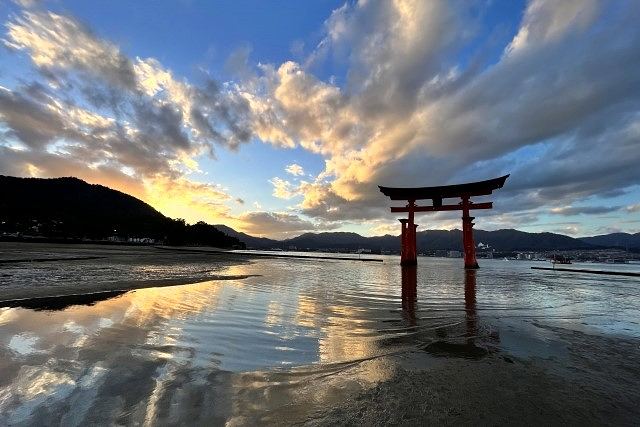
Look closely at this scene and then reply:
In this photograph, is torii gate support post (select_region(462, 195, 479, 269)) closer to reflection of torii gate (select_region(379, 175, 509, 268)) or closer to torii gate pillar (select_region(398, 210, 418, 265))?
reflection of torii gate (select_region(379, 175, 509, 268))

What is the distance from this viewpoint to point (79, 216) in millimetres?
105375

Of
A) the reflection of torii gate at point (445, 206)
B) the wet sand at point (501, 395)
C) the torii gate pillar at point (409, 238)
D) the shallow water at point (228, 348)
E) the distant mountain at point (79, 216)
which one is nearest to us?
the wet sand at point (501, 395)

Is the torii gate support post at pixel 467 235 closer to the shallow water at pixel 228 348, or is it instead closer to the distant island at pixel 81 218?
the shallow water at pixel 228 348

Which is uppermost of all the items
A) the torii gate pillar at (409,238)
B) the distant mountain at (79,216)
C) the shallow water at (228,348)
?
the distant mountain at (79,216)

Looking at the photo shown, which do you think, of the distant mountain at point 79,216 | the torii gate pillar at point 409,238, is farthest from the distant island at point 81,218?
the torii gate pillar at point 409,238

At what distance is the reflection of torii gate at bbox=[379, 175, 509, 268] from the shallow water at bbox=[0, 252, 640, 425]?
25.9 m

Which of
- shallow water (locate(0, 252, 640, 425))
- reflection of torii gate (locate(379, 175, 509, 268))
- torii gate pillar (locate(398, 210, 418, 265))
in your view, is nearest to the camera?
shallow water (locate(0, 252, 640, 425))

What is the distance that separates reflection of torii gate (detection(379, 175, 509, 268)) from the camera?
33.8 metres

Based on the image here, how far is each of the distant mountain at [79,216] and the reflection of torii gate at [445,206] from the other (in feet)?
287

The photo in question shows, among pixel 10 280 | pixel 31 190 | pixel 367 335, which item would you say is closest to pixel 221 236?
pixel 31 190

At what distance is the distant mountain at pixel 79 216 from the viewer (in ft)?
277

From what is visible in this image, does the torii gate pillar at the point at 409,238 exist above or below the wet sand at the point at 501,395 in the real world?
above

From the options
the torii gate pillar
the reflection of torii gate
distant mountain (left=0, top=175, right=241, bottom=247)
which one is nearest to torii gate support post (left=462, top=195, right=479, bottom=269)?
the reflection of torii gate

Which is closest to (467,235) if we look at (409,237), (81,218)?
(409,237)
